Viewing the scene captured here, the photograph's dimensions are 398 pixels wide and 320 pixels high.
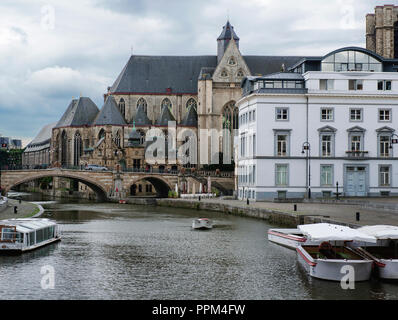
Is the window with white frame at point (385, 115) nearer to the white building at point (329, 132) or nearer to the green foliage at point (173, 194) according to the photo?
the white building at point (329, 132)

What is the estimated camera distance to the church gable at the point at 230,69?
390ft

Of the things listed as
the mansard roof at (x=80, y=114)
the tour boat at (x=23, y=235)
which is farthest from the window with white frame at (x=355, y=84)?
the mansard roof at (x=80, y=114)

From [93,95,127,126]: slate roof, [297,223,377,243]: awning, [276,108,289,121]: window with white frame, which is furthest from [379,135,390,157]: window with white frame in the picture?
[93,95,127,126]: slate roof

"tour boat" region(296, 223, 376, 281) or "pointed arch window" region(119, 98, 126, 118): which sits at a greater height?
"pointed arch window" region(119, 98, 126, 118)

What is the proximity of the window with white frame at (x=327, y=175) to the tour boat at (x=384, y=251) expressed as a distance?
35.0 meters

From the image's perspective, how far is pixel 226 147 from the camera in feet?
384

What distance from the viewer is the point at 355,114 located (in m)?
66.1

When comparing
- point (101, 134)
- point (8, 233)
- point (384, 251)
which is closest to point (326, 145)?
point (384, 251)

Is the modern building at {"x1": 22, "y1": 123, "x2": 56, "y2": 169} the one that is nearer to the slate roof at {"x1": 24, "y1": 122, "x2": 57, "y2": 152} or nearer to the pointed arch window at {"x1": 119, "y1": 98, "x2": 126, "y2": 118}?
the slate roof at {"x1": 24, "y1": 122, "x2": 57, "y2": 152}

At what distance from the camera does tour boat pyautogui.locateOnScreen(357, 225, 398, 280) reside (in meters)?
27.3

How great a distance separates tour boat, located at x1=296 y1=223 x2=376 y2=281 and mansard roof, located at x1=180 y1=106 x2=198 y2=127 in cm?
9364
